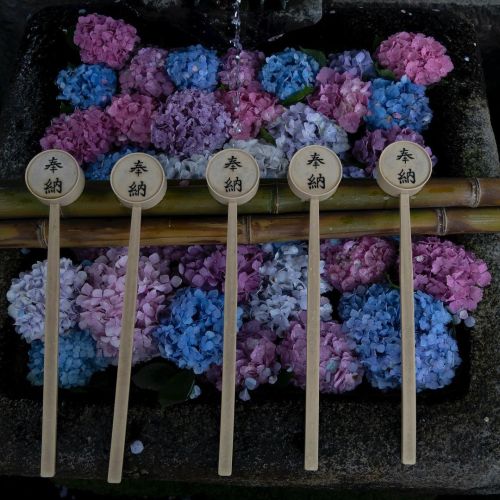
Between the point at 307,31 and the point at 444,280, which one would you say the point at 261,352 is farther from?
the point at 307,31

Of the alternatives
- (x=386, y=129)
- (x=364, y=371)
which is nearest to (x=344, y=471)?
(x=364, y=371)

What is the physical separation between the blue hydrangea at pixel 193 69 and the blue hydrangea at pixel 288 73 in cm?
20

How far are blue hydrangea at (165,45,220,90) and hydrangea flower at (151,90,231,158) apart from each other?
0.10 m

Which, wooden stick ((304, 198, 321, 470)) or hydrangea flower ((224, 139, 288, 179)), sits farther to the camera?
hydrangea flower ((224, 139, 288, 179))

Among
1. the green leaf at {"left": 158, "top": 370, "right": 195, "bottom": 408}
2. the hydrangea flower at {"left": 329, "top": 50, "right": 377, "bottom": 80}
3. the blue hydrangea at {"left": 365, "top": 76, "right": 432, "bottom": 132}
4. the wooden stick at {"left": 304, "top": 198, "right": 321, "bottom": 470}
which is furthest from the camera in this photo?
the hydrangea flower at {"left": 329, "top": 50, "right": 377, "bottom": 80}

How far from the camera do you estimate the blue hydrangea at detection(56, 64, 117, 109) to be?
2.27 metres

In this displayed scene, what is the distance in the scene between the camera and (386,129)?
214 cm

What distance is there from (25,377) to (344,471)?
43.7 inches

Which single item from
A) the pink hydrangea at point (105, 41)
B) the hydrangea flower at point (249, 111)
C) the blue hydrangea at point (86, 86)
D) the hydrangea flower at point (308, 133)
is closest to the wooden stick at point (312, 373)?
the hydrangea flower at point (308, 133)

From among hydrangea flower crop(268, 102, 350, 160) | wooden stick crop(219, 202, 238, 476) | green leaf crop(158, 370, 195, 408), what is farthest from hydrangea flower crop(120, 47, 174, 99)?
green leaf crop(158, 370, 195, 408)

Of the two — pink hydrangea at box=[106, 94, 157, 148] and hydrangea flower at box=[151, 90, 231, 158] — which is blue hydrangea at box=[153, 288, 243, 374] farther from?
pink hydrangea at box=[106, 94, 157, 148]

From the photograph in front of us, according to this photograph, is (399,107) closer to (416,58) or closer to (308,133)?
(416,58)

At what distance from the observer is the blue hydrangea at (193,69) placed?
223 cm

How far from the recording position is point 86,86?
228 centimetres
